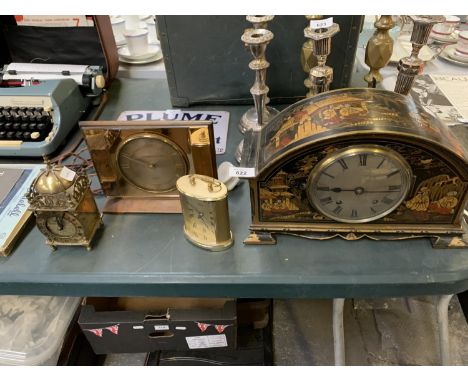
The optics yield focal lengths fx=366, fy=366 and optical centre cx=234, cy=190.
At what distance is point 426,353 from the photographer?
1.26m

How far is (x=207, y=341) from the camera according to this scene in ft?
3.39

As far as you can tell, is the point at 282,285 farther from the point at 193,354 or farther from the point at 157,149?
the point at 193,354

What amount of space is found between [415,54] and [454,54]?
2.72ft

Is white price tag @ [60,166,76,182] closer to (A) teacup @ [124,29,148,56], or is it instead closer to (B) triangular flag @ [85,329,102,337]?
(B) triangular flag @ [85,329,102,337]

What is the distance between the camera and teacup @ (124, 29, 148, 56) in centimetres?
149

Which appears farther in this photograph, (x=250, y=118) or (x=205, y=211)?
(x=250, y=118)

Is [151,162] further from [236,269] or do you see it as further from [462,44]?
[462,44]

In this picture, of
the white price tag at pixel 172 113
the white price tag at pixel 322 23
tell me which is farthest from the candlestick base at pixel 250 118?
the white price tag at pixel 322 23

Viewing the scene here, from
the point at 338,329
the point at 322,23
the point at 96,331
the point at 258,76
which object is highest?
the point at 322,23

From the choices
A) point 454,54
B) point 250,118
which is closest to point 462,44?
point 454,54

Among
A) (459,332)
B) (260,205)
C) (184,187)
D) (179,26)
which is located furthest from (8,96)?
(459,332)

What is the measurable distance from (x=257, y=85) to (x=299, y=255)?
44 centimetres

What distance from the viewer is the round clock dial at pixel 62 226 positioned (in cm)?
78

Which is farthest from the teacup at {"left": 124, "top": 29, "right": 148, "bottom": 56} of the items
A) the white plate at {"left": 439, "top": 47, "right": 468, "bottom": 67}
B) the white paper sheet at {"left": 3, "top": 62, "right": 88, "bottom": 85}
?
the white plate at {"left": 439, "top": 47, "right": 468, "bottom": 67}
